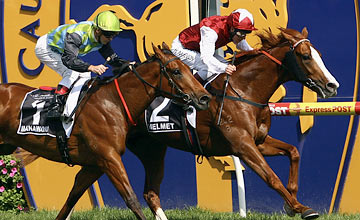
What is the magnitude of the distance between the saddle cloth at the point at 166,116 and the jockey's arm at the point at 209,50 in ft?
1.40

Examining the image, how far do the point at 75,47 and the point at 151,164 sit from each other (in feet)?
4.79

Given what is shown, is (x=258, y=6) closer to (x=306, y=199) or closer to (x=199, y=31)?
(x=199, y=31)

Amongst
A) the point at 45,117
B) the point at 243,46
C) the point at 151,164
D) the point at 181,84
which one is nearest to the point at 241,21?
the point at 243,46

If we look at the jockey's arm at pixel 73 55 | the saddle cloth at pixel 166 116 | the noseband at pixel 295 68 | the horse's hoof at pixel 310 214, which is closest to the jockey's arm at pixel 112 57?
the jockey's arm at pixel 73 55

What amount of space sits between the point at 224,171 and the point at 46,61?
238cm

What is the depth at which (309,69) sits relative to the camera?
5980mm

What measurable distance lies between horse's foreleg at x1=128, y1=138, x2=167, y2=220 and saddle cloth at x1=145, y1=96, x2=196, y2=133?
372 millimetres

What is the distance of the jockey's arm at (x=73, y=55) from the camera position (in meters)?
5.71

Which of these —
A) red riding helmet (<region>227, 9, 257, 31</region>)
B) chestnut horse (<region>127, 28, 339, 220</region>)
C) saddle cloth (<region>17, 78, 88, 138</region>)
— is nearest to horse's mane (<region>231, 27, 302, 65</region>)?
chestnut horse (<region>127, 28, 339, 220</region>)

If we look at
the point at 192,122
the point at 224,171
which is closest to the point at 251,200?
the point at 224,171

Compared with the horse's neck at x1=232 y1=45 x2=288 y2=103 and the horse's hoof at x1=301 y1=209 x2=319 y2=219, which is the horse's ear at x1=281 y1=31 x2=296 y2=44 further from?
the horse's hoof at x1=301 y1=209 x2=319 y2=219

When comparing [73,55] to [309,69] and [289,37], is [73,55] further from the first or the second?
[309,69]

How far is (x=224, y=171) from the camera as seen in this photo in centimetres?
764

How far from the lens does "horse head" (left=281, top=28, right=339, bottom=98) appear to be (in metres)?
5.91
